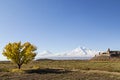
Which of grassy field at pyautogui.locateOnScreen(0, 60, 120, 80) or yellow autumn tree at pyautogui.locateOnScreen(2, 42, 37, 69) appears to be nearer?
grassy field at pyautogui.locateOnScreen(0, 60, 120, 80)

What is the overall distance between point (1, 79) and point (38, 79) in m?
7.77

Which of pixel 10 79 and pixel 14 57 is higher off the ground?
pixel 14 57

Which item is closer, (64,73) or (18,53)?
(64,73)

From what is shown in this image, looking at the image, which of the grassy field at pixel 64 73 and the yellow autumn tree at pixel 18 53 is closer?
the grassy field at pixel 64 73

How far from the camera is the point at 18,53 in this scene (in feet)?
239

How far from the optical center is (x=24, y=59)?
72938 millimetres

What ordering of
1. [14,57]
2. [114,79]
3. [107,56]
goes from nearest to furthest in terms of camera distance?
[114,79] < [14,57] < [107,56]

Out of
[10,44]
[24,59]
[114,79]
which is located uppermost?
[10,44]

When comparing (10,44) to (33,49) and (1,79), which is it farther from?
(1,79)

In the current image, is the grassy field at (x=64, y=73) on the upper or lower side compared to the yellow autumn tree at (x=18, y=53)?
lower

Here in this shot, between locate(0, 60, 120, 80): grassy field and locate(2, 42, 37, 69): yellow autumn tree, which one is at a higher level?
locate(2, 42, 37, 69): yellow autumn tree

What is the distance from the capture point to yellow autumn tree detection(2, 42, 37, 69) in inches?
2852

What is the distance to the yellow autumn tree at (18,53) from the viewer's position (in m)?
72.4

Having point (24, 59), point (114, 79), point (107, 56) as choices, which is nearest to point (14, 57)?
point (24, 59)
